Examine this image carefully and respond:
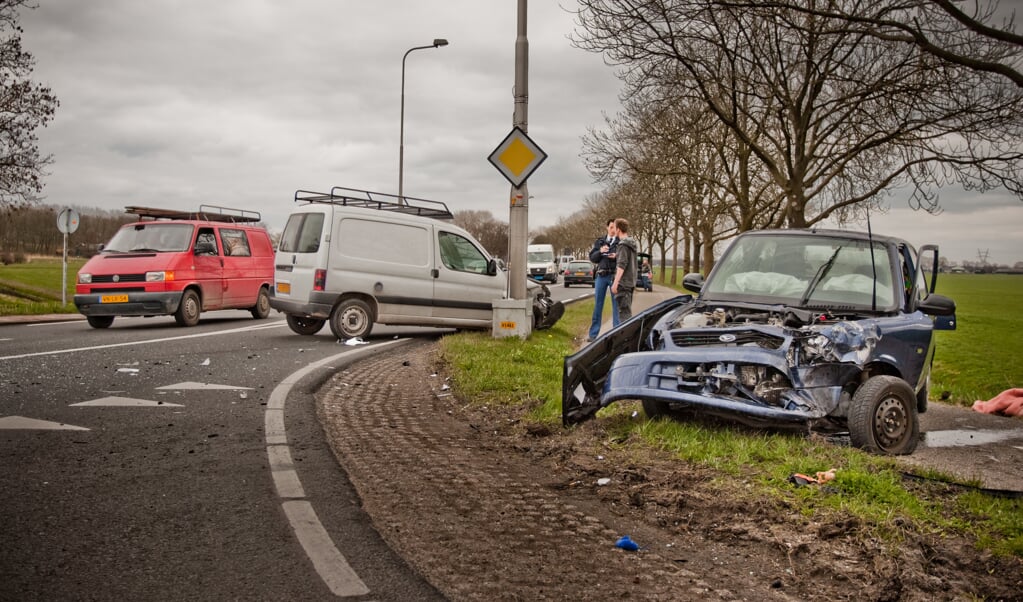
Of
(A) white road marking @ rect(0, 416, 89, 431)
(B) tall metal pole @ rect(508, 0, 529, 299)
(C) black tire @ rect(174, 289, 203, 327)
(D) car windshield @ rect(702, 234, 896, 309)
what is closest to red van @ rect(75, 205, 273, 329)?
(C) black tire @ rect(174, 289, 203, 327)

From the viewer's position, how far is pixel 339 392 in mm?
8242

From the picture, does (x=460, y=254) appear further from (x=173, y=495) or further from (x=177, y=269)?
(x=173, y=495)

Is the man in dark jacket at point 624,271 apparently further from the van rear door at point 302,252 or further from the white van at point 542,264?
the white van at point 542,264

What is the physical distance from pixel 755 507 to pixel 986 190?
1728 cm

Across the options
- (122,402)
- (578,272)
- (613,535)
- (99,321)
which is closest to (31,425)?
(122,402)

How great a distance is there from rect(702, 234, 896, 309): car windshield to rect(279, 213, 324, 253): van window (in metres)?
7.55

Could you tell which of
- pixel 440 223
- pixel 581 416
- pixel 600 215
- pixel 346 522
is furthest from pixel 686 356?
pixel 600 215

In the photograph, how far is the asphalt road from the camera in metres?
3.33

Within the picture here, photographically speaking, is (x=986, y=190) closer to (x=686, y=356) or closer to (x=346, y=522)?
(x=686, y=356)

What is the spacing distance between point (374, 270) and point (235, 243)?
491 cm

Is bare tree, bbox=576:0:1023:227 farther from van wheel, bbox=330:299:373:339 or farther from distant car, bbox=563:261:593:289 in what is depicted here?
distant car, bbox=563:261:593:289

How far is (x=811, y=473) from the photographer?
501cm

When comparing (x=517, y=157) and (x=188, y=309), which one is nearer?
(x=517, y=157)

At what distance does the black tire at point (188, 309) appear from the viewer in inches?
607
